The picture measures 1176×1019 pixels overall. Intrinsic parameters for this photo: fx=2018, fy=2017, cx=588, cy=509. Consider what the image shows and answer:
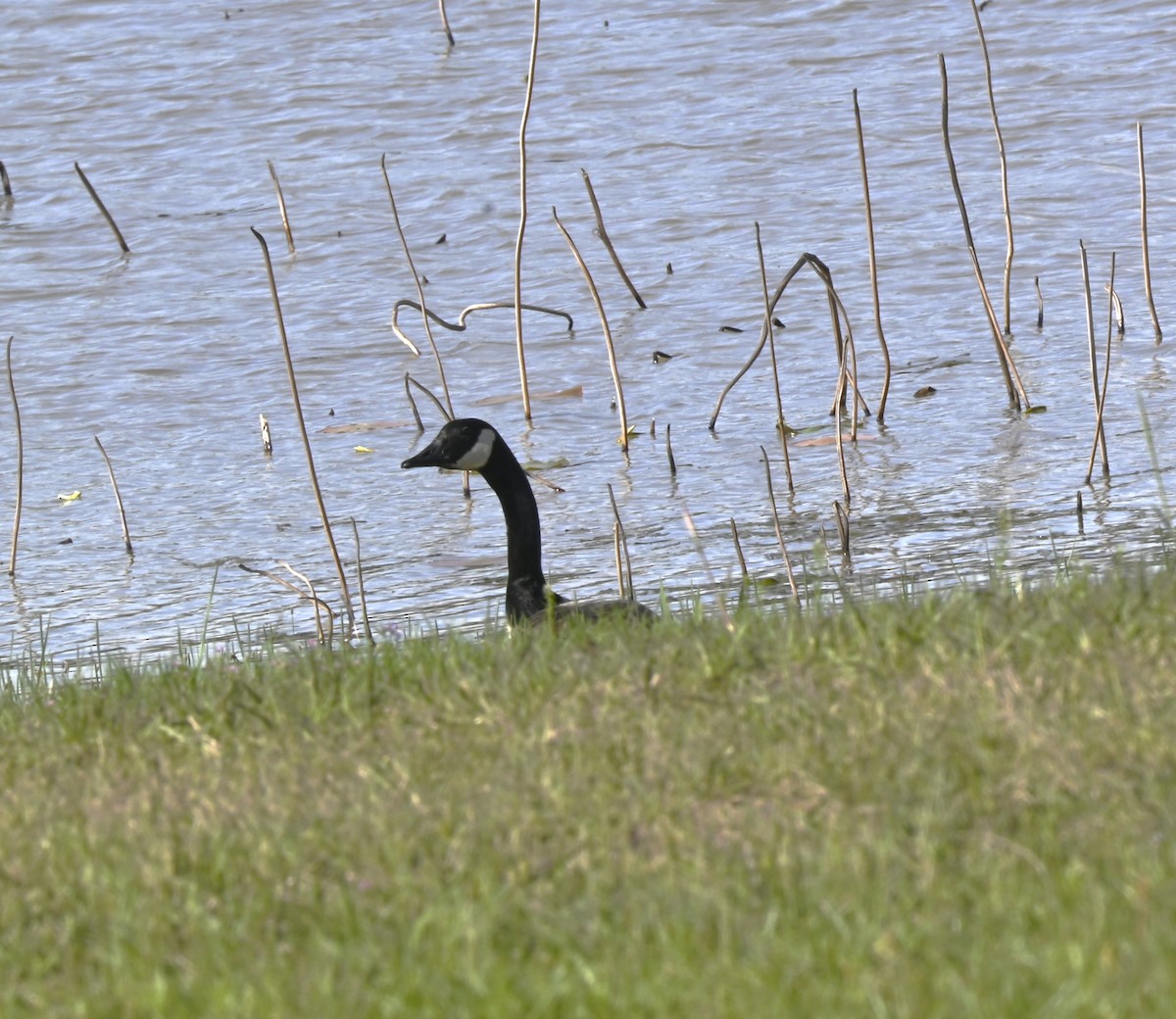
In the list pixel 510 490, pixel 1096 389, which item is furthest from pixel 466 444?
pixel 1096 389

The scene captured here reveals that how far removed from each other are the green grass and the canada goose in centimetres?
258

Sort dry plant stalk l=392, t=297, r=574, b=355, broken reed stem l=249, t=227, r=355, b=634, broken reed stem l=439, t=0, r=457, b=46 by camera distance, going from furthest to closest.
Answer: broken reed stem l=439, t=0, r=457, b=46
dry plant stalk l=392, t=297, r=574, b=355
broken reed stem l=249, t=227, r=355, b=634

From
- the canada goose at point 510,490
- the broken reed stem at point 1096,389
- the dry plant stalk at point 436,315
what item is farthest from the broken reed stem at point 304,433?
the broken reed stem at point 1096,389

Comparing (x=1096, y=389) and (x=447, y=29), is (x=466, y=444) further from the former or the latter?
(x=447, y=29)

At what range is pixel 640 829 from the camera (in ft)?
12.5

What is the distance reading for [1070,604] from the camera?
4.77 meters

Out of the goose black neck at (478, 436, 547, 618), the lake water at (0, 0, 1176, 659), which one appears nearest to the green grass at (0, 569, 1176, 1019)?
the lake water at (0, 0, 1176, 659)

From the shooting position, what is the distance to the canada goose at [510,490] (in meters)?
7.64

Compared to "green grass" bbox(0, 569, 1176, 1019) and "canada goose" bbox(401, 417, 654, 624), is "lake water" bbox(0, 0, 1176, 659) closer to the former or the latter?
"canada goose" bbox(401, 417, 654, 624)

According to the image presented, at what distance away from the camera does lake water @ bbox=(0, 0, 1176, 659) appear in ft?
29.4

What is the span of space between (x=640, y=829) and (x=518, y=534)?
3.90 metres

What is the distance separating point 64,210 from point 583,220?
4590 millimetres

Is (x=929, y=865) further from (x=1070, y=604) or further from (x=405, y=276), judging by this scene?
(x=405, y=276)

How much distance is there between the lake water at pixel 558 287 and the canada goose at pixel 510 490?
40cm
